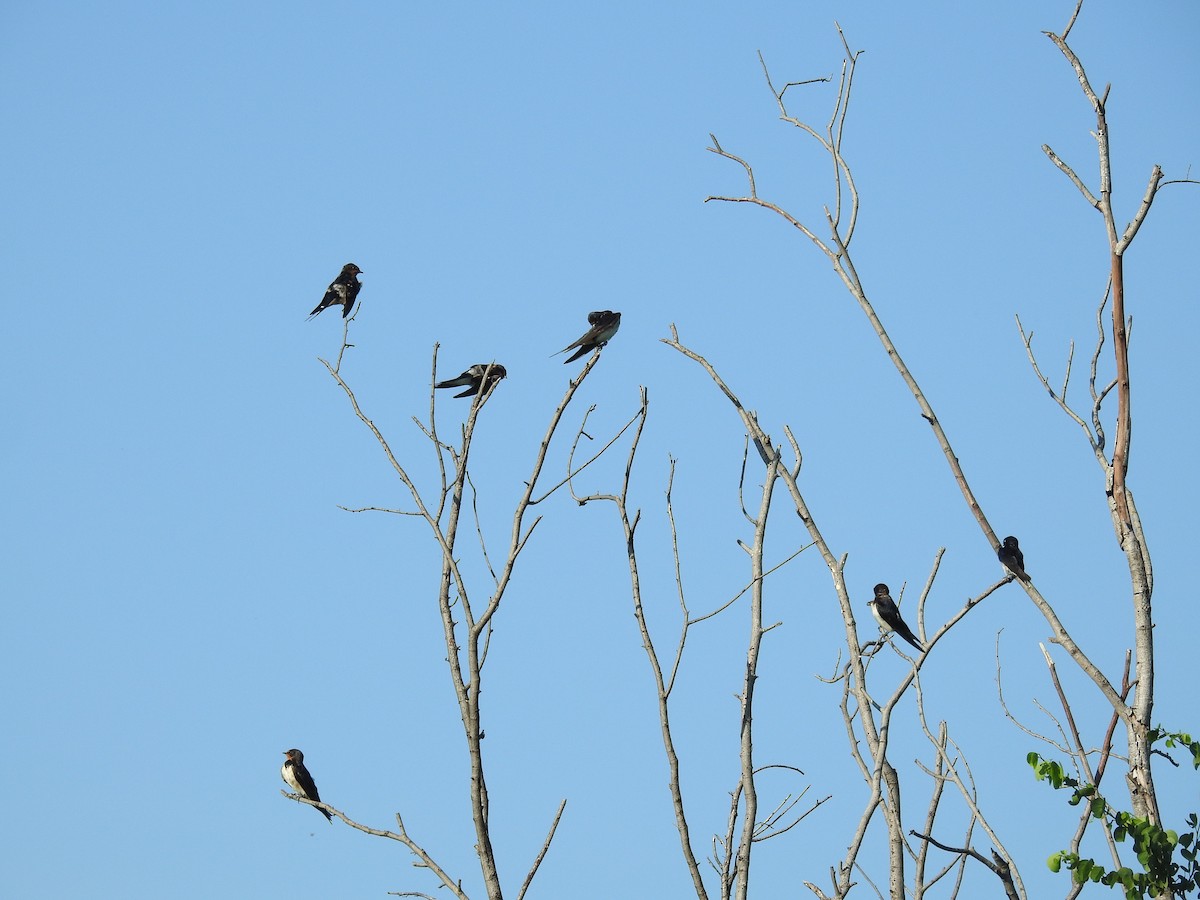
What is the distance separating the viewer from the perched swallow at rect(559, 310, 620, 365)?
1306 centimetres

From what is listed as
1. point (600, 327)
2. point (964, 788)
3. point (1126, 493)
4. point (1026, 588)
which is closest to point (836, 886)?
point (964, 788)

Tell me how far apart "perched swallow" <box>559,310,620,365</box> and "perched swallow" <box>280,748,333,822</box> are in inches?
176

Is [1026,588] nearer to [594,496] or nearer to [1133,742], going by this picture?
[1133,742]

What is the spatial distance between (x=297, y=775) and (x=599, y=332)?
4.89 meters

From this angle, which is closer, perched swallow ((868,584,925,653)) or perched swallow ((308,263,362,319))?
perched swallow ((868,584,925,653))

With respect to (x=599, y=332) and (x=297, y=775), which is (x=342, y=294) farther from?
(x=297, y=775)

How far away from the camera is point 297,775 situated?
42.6 feet

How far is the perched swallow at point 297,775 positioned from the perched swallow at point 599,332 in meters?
4.46

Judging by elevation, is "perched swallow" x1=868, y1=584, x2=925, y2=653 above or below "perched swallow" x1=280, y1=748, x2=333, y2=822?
above

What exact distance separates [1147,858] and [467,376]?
349 inches

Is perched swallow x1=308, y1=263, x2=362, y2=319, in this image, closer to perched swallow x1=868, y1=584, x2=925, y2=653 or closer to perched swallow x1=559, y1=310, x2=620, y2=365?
perched swallow x1=559, y1=310, x2=620, y2=365

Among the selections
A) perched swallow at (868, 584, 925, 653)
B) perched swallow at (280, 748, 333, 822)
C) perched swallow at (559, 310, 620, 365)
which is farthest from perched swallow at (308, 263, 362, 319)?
perched swallow at (868, 584, 925, 653)

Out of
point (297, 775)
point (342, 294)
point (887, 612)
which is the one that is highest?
point (342, 294)

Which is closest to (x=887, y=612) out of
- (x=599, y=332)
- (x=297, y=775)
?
(x=599, y=332)
